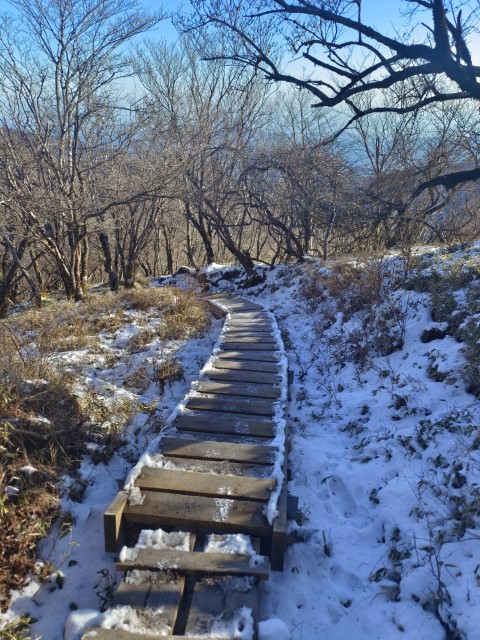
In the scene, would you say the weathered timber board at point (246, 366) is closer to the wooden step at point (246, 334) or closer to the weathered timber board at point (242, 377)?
the weathered timber board at point (242, 377)

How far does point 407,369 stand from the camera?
523 cm

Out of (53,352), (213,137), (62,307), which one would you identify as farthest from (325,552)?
(213,137)

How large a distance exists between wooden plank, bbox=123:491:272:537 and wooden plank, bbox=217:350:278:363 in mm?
3226

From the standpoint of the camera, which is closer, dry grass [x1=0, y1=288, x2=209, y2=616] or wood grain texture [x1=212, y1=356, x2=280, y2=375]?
dry grass [x1=0, y1=288, x2=209, y2=616]

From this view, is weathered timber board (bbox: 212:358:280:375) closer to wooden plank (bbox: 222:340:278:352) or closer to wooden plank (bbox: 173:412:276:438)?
wooden plank (bbox: 222:340:278:352)

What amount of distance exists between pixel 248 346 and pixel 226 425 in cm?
277

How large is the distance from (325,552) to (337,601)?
0.36 meters

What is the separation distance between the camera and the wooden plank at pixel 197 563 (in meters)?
2.65

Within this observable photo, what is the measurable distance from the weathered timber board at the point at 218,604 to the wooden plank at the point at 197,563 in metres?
0.06

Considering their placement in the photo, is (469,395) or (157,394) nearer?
(469,395)

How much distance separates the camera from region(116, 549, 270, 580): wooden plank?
2650mm

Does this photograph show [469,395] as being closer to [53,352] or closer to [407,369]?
[407,369]

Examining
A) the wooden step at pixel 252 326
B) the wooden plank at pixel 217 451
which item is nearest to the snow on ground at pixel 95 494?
the wooden plank at pixel 217 451

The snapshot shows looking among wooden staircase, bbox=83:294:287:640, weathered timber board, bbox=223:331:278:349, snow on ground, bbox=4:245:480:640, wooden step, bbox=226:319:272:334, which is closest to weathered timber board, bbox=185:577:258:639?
wooden staircase, bbox=83:294:287:640
